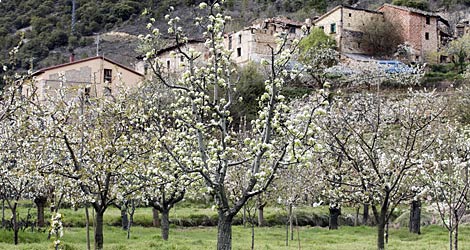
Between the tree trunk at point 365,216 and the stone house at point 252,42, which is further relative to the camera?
the stone house at point 252,42

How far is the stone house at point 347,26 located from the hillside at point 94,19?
31.2 m

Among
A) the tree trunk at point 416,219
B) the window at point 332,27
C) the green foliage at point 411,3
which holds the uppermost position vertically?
the green foliage at point 411,3

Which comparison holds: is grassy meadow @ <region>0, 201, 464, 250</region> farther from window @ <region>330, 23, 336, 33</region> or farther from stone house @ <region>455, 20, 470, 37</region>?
stone house @ <region>455, 20, 470, 37</region>

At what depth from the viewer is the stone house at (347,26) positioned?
78.6 meters

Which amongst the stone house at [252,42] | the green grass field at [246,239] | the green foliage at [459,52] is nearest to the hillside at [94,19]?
the green foliage at [459,52]

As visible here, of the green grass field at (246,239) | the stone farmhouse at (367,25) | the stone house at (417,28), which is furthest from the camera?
the stone house at (417,28)

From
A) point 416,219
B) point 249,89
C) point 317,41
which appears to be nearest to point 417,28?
point 317,41

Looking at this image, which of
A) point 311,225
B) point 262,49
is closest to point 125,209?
point 311,225

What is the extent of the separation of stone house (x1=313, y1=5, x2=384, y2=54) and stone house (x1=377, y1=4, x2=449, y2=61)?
111 inches

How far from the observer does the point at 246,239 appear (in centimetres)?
2570

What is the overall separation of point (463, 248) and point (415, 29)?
2493 inches

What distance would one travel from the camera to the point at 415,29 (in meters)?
80.7

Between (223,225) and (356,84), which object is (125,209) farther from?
(356,84)

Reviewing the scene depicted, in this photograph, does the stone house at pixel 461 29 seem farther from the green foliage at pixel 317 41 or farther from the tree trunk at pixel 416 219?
the tree trunk at pixel 416 219
